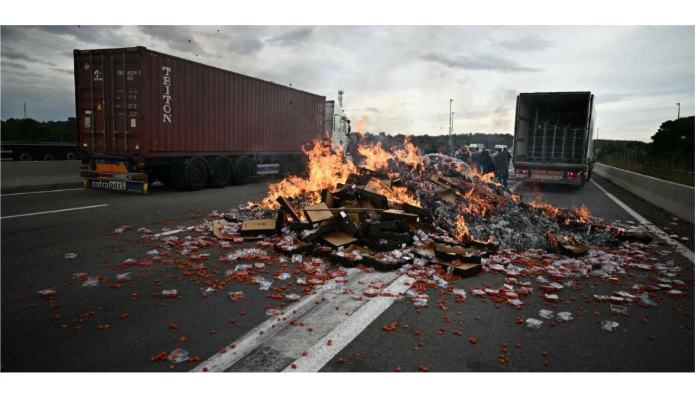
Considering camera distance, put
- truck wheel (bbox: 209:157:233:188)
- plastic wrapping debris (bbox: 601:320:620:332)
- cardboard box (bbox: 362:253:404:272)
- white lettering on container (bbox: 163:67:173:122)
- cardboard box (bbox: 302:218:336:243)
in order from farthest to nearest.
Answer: truck wheel (bbox: 209:157:233:188) < white lettering on container (bbox: 163:67:173:122) < cardboard box (bbox: 302:218:336:243) < cardboard box (bbox: 362:253:404:272) < plastic wrapping debris (bbox: 601:320:620:332)

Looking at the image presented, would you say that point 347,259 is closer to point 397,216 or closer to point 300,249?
point 300,249

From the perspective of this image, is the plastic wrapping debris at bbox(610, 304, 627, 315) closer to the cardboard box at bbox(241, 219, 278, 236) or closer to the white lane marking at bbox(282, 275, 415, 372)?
the white lane marking at bbox(282, 275, 415, 372)

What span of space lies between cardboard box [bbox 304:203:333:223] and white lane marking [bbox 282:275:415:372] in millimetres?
2513

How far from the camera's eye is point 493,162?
17750 mm

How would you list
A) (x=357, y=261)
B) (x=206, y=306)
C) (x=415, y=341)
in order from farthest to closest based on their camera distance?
(x=357, y=261), (x=206, y=306), (x=415, y=341)

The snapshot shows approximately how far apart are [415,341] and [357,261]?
230 cm

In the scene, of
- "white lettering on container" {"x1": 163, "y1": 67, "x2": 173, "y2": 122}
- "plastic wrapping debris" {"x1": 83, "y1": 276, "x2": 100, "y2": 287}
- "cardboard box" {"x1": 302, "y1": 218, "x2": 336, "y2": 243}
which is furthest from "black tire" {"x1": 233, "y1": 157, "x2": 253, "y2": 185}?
"plastic wrapping debris" {"x1": 83, "y1": 276, "x2": 100, "y2": 287}

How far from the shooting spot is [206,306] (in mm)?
4168

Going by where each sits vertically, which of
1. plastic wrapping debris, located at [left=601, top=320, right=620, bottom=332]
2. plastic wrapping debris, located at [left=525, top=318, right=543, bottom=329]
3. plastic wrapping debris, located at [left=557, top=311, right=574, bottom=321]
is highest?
plastic wrapping debris, located at [left=601, top=320, right=620, bottom=332]

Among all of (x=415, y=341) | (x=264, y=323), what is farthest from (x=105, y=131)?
(x=415, y=341)

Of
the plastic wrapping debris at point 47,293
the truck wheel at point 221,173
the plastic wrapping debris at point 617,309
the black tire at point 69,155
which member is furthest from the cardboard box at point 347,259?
the black tire at point 69,155

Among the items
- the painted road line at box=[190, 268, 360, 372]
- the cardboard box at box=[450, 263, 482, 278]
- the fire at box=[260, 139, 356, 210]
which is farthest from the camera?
the fire at box=[260, 139, 356, 210]

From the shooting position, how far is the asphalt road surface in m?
3.14

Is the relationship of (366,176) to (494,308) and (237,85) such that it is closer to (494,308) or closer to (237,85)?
(494,308)
